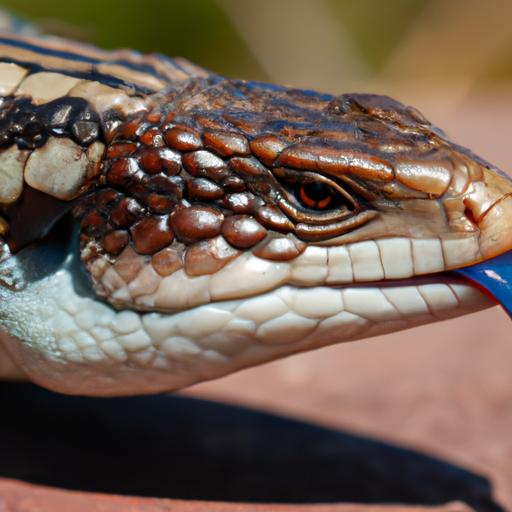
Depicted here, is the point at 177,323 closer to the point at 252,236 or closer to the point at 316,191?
the point at 252,236

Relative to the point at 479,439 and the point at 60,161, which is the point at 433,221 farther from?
the point at 479,439

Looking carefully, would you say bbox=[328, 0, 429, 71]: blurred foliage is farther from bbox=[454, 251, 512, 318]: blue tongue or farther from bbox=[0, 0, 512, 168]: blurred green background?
bbox=[454, 251, 512, 318]: blue tongue

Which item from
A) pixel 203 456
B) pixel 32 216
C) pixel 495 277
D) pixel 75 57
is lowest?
pixel 203 456

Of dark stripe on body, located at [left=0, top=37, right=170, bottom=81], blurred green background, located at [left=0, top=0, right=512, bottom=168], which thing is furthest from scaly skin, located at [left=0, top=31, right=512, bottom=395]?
blurred green background, located at [left=0, top=0, right=512, bottom=168]

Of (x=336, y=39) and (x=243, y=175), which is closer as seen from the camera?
(x=243, y=175)

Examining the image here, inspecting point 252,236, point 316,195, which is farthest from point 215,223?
point 316,195

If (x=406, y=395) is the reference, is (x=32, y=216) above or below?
below

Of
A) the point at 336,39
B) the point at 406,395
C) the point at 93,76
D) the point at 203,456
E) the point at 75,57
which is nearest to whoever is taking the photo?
the point at 93,76
